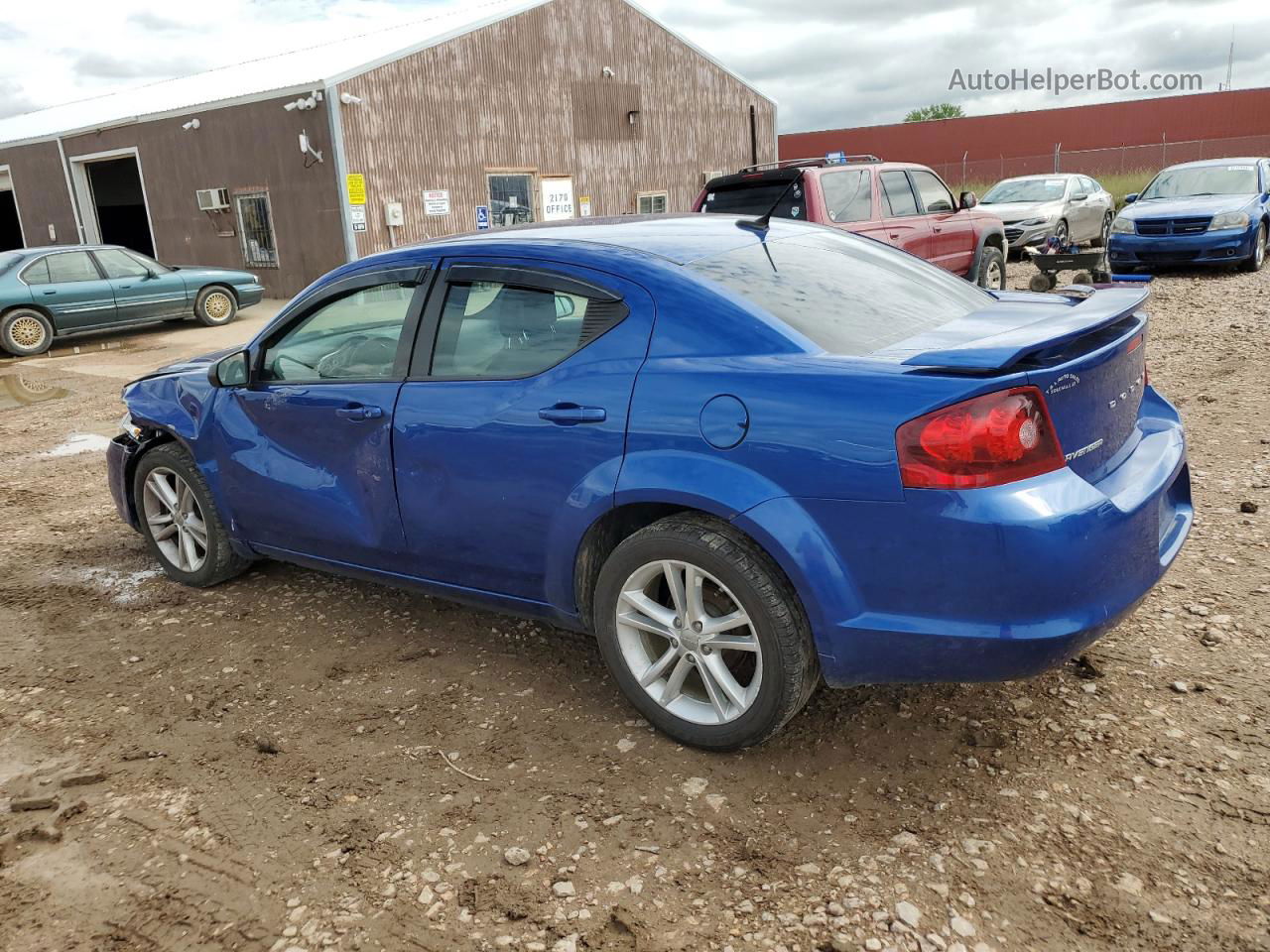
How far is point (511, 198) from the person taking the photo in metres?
20.0

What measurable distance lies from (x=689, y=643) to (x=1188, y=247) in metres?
12.9

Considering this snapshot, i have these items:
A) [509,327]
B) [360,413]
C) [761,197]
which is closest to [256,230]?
[761,197]

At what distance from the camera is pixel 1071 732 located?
2961mm

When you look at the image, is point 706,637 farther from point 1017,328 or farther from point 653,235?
point 653,235

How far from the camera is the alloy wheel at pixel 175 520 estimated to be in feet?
14.8

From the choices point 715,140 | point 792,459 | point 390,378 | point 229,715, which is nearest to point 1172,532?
point 792,459

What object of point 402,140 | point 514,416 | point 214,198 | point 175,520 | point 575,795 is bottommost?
point 575,795

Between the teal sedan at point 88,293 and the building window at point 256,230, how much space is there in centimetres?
342

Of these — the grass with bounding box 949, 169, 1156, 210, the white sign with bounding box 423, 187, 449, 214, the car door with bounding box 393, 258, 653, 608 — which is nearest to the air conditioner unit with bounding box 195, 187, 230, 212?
the white sign with bounding box 423, 187, 449, 214

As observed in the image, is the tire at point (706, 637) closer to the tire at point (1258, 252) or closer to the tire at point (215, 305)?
the tire at point (1258, 252)

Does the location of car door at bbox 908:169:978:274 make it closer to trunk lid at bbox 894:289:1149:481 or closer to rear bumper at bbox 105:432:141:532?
trunk lid at bbox 894:289:1149:481

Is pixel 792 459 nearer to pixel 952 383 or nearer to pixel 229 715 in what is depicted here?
pixel 952 383

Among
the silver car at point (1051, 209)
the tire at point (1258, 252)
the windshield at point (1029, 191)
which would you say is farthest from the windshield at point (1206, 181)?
the windshield at point (1029, 191)

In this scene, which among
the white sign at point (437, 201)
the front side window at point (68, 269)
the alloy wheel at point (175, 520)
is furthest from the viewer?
the white sign at point (437, 201)
